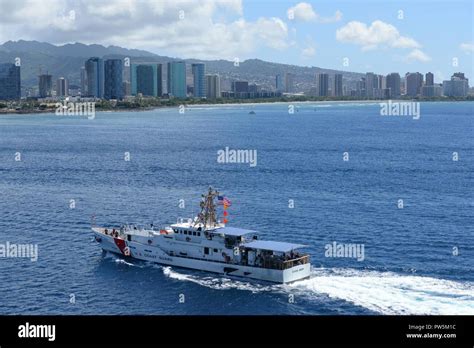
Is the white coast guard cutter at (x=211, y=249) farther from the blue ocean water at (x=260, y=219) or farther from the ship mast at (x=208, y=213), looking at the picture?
the blue ocean water at (x=260, y=219)

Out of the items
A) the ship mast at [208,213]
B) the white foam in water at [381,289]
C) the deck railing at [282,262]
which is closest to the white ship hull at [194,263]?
the deck railing at [282,262]

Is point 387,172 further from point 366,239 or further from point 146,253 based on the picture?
point 146,253

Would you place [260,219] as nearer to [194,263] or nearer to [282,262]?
[194,263]

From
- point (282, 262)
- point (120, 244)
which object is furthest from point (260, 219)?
point (282, 262)

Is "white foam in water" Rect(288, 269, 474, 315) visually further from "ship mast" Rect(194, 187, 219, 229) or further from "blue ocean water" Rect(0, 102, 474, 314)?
"ship mast" Rect(194, 187, 219, 229)

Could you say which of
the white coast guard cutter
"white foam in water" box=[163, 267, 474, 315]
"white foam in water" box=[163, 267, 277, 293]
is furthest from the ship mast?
"white foam in water" box=[163, 267, 474, 315]

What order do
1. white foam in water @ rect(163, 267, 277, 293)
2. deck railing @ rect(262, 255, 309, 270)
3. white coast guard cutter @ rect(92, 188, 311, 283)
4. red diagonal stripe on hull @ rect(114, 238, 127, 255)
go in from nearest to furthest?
white foam in water @ rect(163, 267, 277, 293) → deck railing @ rect(262, 255, 309, 270) → white coast guard cutter @ rect(92, 188, 311, 283) → red diagonal stripe on hull @ rect(114, 238, 127, 255)
